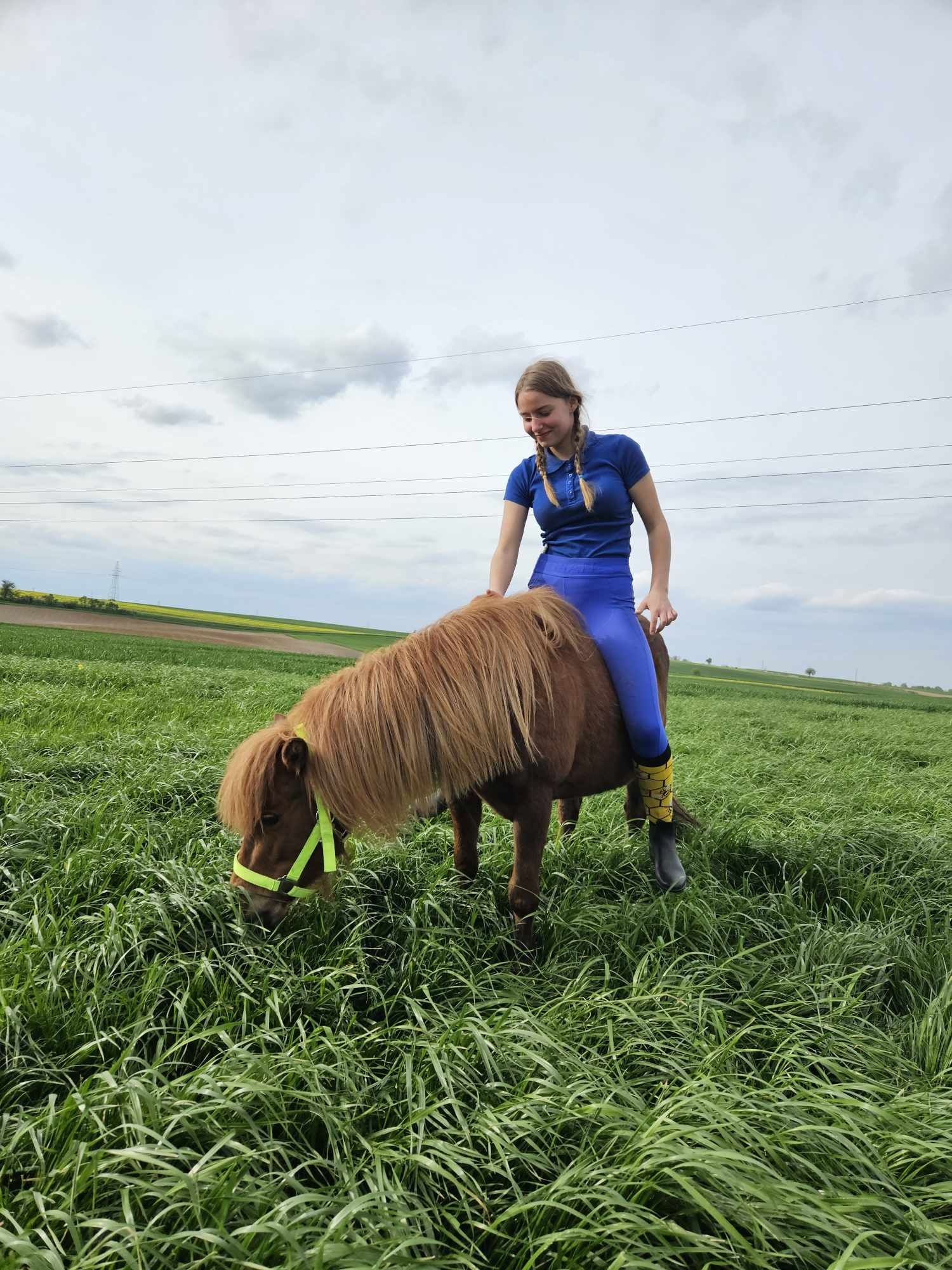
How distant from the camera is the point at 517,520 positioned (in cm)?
352

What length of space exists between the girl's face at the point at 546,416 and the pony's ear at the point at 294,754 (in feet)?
5.94

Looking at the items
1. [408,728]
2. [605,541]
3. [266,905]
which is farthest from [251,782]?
[605,541]

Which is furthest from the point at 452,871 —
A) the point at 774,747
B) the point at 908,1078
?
the point at 774,747

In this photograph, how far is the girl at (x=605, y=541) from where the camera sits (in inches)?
123

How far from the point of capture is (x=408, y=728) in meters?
2.53

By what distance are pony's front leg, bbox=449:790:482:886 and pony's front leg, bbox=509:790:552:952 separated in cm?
34

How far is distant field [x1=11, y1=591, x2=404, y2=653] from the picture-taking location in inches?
2104

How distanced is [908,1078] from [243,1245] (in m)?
1.99

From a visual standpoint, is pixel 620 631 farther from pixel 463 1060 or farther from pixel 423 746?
pixel 463 1060

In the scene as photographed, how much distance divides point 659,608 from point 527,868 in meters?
1.53

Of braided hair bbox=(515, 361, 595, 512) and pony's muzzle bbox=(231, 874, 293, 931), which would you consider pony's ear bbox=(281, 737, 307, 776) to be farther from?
braided hair bbox=(515, 361, 595, 512)

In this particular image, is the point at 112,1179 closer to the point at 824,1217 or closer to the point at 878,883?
the point at 824,1217

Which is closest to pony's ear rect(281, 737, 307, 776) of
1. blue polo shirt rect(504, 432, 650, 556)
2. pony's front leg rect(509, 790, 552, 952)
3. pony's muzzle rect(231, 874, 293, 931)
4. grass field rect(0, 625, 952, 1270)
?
pony's muzzle rect(231, 874, 293, 931)

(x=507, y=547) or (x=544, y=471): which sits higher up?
(x=544, y=471)
